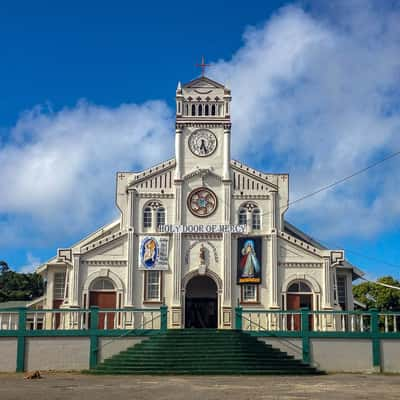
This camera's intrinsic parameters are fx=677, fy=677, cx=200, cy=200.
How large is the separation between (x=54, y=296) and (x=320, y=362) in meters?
15.3

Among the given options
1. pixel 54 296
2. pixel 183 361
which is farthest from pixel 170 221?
pixel 183 361

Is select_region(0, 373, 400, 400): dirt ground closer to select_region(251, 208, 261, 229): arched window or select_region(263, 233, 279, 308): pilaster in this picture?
select_region(263, 233, 279, 308): pilaster

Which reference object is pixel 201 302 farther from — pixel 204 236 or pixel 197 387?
pixel 197 387

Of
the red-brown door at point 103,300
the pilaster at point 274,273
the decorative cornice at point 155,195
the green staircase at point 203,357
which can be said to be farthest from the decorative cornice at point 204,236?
the green staircase at point 203,357

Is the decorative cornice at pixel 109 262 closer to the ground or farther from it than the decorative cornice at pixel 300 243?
closer to the ground

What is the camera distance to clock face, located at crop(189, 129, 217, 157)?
36250 millimetres

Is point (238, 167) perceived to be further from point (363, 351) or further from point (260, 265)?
point (363, 351)

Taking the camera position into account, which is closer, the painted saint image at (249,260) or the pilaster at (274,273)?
the pilaster at (274,273)

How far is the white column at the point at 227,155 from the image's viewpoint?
118 ft

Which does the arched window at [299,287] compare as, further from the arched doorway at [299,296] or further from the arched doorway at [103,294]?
the arched doorway at [103,294]

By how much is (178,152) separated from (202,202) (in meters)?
2.97

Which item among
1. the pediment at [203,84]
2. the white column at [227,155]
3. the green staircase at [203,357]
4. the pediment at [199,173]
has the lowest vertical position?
the green staircase at [203,357]

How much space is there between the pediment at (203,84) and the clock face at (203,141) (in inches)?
97.0

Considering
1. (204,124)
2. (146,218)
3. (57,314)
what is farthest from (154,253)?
(204,124)
